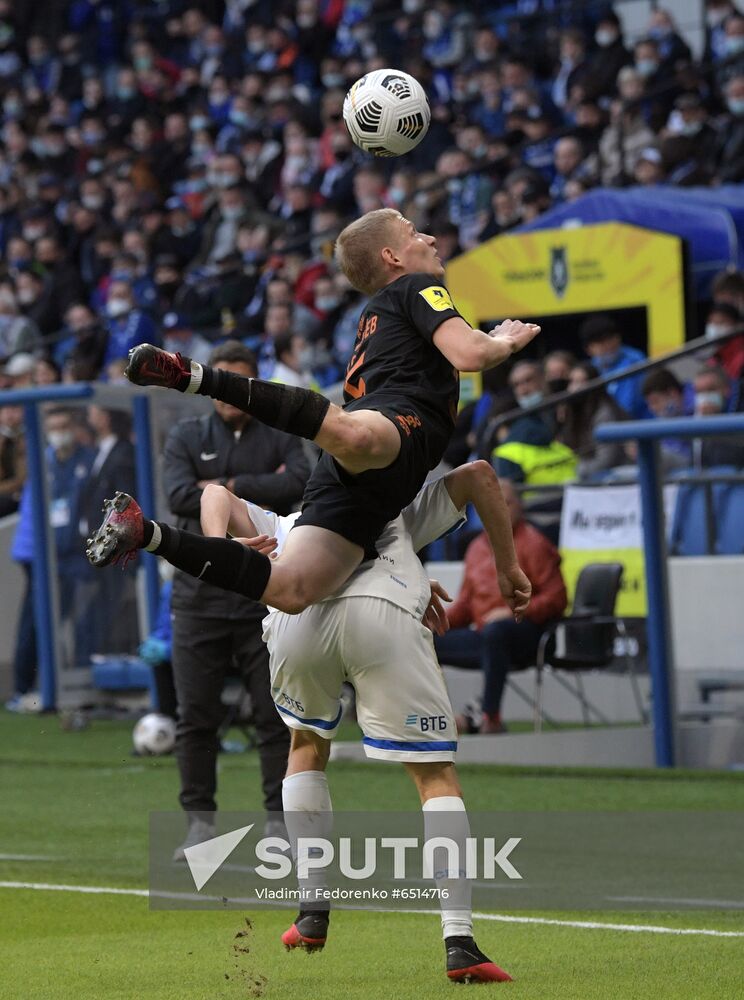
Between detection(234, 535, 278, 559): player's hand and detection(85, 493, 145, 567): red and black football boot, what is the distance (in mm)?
543

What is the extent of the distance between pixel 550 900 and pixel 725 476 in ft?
15.3

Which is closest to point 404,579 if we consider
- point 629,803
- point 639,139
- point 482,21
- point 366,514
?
point 366,514

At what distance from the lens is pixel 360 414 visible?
5.27m

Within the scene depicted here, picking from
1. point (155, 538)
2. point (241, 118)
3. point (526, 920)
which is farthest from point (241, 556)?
point (241, 118)

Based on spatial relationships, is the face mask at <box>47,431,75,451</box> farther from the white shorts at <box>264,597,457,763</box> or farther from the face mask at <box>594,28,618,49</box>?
the white shorts at <box>264,597,457,763</box>

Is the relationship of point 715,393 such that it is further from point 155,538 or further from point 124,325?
point 124,325

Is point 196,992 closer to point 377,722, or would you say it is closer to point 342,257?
point 377,722

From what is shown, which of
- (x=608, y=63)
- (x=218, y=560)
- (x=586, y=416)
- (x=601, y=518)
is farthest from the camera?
(x=608, y=63)

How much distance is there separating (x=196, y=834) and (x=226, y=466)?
1.70m

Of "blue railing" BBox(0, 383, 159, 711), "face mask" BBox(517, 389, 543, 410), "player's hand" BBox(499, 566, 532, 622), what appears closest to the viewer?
"player's hand" BBox(499, 566, 532, 622)

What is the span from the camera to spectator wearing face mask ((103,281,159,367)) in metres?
20.4

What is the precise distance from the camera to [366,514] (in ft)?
18.0

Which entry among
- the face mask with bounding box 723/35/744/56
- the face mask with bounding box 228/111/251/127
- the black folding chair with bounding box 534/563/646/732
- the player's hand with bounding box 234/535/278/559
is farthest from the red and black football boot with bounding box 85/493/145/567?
the face mask with bounding box 228/111/251/127

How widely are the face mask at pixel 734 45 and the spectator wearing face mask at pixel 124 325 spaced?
6.75 meters
